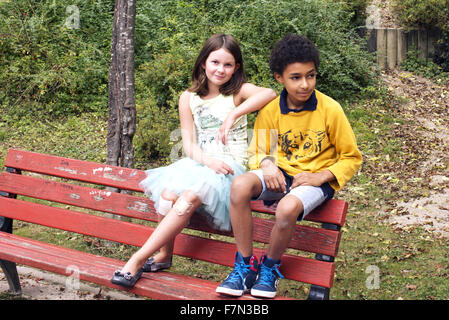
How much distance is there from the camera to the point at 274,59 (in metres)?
2.91

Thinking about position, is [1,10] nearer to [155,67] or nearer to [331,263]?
[155,67]

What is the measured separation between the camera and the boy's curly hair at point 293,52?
280 cm

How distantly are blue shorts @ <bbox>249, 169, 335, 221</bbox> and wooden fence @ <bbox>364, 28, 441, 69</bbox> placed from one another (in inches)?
279

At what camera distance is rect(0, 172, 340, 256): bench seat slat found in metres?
2.74

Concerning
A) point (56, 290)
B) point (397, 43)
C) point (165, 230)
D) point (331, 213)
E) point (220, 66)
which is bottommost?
point (56, 290)

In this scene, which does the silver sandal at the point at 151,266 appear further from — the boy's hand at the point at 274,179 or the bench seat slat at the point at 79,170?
the boy's hand at the point at 274,179

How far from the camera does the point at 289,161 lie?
295 centimetres

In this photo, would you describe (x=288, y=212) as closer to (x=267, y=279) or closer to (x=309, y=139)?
(x=267, y=279)

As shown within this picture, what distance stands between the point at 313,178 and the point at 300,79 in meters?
0.55

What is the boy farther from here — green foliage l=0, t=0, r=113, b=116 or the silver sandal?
green foliage l=0, t=0, r=113, b=116

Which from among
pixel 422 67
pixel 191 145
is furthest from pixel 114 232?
pixel 422 67

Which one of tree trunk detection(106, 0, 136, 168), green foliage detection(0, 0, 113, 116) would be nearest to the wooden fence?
green foliage detection(0, 0, 113, 116)

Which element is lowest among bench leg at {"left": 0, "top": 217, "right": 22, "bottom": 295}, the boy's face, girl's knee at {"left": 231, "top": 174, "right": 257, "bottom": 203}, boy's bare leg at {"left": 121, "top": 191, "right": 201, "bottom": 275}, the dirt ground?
the dirt ground
